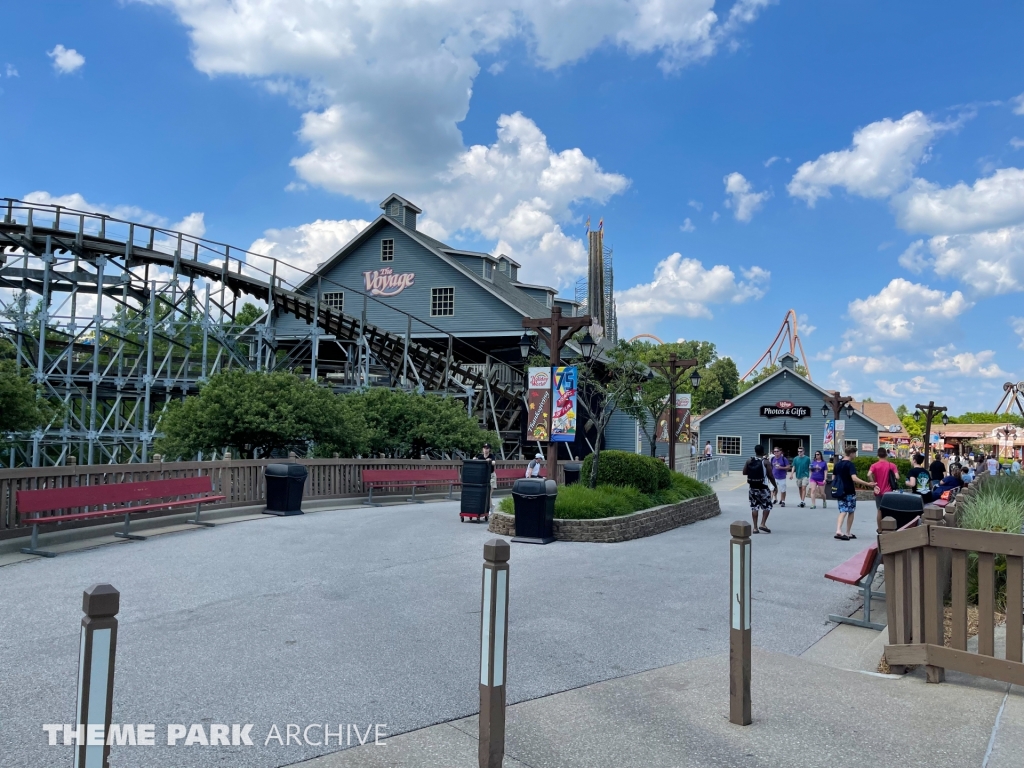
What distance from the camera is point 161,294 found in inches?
1200

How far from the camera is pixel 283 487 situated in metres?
14.7

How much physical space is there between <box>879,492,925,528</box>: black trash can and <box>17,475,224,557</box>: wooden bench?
32.6 feet

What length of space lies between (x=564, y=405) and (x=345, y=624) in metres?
9.35

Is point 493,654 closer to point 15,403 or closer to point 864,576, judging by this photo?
point 864,576

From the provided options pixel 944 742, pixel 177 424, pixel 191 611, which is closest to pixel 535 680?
pixel 944 742

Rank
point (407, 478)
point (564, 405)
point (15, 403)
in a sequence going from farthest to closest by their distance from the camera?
point (407, 478) → point (15, 403) → point (564, 405)

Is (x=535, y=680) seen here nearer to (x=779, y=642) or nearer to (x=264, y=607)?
(x=779, y=642)

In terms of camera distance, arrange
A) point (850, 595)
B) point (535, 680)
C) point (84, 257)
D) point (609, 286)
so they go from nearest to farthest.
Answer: point (535, 680) → point (850, 595) → point (84, 257) → point (609, 286)

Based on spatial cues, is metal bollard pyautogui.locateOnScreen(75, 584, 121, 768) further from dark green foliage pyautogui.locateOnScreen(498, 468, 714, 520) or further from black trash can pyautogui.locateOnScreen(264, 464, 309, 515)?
black trash can pyautogui.locateOnScreen(264, 464, 309, 515)

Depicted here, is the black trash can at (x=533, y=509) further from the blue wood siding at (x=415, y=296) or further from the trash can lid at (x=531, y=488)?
the blue wood siding at (x=415, y=296)

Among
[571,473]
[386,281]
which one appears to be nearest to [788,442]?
[386,281]

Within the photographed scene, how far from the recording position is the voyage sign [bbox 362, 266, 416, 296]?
125 feet

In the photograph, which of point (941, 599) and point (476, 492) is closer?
point (941, 599)

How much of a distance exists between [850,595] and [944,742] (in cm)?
485
